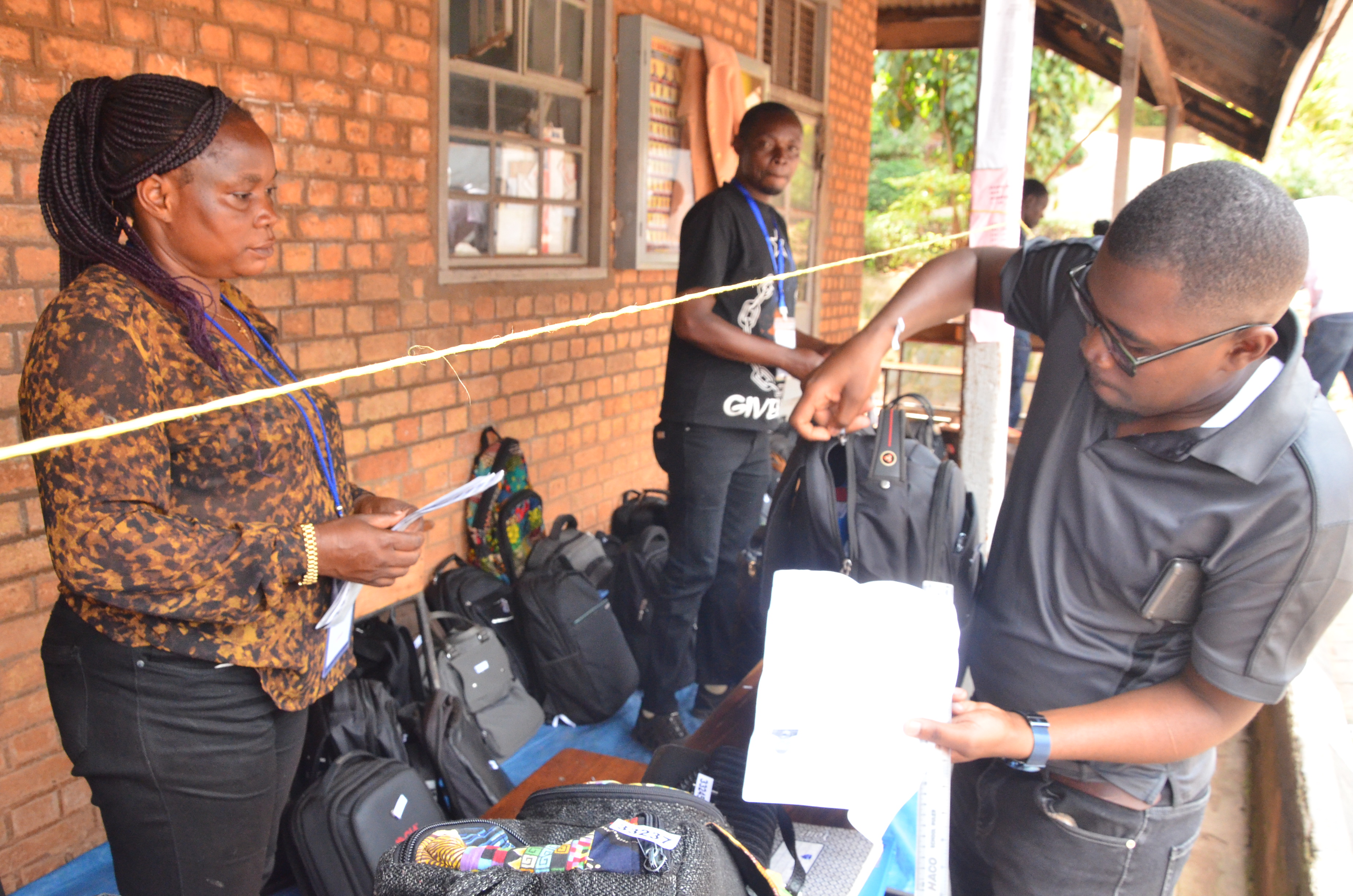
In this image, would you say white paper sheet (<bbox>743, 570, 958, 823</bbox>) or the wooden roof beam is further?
the wooden roof beam

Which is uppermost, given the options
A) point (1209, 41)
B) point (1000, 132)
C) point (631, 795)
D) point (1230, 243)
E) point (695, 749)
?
point (1209, 41)

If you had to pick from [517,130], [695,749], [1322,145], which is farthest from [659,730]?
[1322,145]

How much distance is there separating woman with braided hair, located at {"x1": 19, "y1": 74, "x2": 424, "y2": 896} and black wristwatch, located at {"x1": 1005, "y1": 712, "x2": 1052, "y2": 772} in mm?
1053

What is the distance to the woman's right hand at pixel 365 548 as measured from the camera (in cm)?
160

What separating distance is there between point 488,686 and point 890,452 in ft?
6.92

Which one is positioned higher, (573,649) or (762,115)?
(762,115)

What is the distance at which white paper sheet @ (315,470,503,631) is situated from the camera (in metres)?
1.56

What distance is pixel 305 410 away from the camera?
171 cm

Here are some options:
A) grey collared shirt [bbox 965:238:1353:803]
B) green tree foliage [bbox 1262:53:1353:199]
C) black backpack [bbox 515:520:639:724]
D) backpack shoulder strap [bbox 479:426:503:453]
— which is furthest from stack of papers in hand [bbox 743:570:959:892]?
green tree foliage [bbox 1262:53:1353:199]

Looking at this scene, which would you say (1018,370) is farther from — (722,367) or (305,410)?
(305,410)

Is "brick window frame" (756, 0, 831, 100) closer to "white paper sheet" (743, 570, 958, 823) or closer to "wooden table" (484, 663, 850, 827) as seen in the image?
"wooden table" (484, 663, 850, 827)

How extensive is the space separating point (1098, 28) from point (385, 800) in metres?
7.10

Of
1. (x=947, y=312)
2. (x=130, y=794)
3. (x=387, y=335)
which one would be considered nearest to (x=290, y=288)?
(x=387, y=335)

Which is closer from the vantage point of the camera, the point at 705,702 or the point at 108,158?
the point at 108,158
